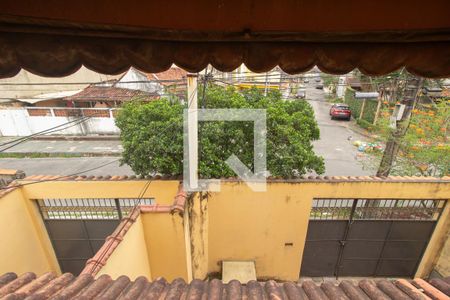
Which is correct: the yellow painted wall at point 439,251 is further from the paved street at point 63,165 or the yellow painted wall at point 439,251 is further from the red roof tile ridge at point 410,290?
the paved street at point 63,165

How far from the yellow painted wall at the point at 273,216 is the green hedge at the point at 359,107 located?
11.9m

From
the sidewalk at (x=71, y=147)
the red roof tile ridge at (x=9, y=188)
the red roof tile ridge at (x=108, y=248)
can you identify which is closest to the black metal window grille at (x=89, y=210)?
the red roof tile ridge at (x=9, y=188)

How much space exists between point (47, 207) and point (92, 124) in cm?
1006

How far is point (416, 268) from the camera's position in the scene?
6.17 m

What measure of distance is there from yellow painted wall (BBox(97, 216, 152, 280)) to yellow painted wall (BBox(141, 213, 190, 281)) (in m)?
0.12

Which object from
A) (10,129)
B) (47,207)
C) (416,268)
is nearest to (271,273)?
(416,268)

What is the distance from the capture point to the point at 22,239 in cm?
500

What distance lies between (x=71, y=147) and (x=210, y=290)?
14.9m

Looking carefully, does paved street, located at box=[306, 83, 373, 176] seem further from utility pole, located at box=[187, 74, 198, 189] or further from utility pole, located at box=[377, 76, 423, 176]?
utility pole, located at box=[187, 74, 198, 189]

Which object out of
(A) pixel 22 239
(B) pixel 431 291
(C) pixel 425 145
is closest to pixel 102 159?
(A) pixel 22 239

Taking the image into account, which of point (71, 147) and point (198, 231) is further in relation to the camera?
point (71, 147)

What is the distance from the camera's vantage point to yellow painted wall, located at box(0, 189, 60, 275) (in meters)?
4.53

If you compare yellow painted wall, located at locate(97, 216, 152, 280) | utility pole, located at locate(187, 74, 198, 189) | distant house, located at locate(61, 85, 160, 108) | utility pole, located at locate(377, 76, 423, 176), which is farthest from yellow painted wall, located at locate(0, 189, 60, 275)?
utility pole, located at locate(377, 76, 423, 176)

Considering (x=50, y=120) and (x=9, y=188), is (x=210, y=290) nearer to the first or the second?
(x=9, y=188)
